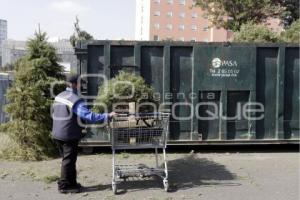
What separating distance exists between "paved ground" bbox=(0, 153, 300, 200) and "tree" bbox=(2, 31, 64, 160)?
0.40 m

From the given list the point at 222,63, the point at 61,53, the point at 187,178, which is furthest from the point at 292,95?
the point at 61,53

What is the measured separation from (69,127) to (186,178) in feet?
Result: 7.22

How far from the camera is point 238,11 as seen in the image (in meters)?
31.1

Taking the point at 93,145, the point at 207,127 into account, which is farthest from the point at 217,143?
the point at 93,145

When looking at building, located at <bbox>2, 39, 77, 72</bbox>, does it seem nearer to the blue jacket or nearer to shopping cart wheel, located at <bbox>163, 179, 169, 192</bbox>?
the blue jacket

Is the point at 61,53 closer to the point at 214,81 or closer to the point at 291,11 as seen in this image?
the point at 214,81

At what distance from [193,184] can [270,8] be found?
2578 cm

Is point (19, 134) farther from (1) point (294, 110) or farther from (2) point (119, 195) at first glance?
(1) point (294, 110)

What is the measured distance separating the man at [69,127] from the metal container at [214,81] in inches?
105

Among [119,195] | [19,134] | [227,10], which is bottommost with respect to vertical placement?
[119,195]

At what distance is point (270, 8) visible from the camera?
31.3m

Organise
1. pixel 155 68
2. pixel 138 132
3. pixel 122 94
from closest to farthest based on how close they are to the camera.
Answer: pixel 138 132, pixel 122 94, pixel 155 68

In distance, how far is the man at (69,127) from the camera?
275 inches

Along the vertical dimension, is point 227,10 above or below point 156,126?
above
